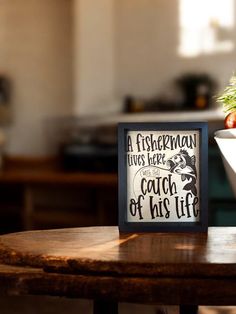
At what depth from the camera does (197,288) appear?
102cm

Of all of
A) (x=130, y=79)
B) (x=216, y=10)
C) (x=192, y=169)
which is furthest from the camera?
(x=130, y=79)

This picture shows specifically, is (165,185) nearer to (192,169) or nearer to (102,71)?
(192,169)

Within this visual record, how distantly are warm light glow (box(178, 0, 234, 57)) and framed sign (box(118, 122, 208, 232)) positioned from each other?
368 centimetres

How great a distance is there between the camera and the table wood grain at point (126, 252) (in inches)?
40.6

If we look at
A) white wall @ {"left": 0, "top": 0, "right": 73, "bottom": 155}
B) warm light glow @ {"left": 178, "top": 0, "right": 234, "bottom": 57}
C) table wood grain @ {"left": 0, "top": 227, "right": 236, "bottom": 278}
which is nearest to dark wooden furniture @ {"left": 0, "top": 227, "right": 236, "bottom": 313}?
table wood grain @ {"left": 0, "top": 227, "right": 236, "bottom": 278}

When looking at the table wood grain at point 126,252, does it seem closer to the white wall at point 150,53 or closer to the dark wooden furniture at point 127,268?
the dark wooden furniture at point 127,268

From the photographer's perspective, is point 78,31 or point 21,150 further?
point 21,150

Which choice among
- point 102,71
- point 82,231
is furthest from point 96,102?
point 82,231

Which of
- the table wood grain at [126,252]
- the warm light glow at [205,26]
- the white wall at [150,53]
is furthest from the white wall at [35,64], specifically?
the table wood grain at [126,252]

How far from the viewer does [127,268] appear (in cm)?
104

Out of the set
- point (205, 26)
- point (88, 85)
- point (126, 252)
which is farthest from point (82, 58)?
point (126, 252)

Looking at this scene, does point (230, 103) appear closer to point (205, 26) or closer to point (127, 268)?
point (127, 268)

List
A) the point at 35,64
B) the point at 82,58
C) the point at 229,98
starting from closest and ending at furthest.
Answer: the point at 229,98
the point at 82,58
the point at 35,64

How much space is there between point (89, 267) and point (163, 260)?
0.12 metres
